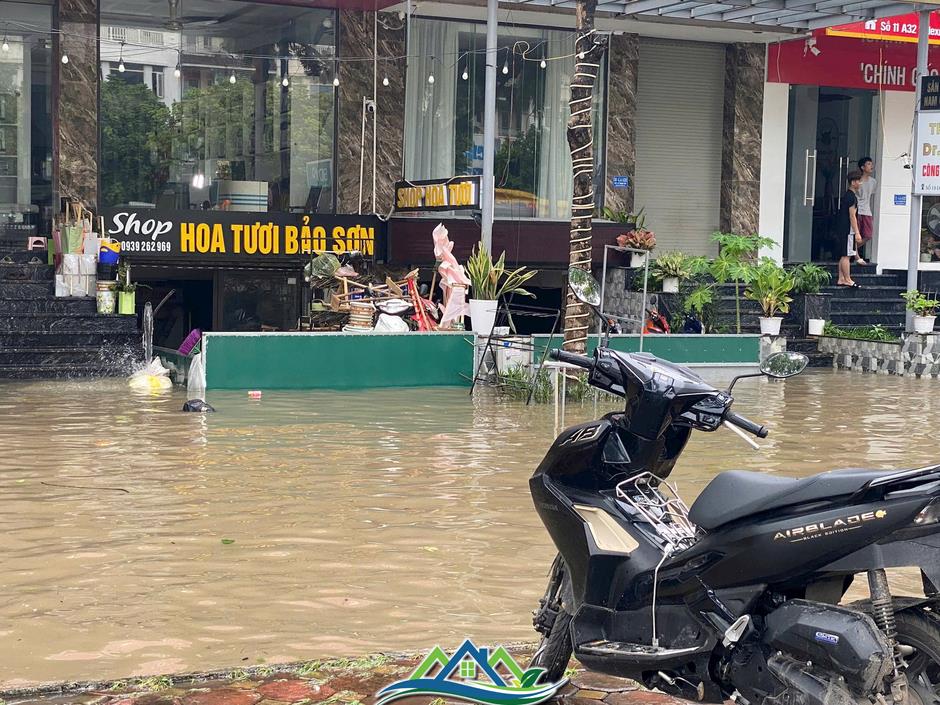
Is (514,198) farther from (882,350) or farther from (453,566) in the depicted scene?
(453,566)

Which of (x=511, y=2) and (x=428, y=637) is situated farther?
(x=511, y=2)

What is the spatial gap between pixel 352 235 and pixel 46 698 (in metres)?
14.1

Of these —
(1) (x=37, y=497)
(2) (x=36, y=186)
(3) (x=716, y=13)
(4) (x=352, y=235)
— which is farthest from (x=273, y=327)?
(1) (x=37, y=497)

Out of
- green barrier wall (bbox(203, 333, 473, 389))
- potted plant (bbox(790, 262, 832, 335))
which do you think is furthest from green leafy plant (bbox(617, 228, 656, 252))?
green barrier wall (bbox(203, 333, 473, 389))

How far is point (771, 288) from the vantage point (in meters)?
18.5

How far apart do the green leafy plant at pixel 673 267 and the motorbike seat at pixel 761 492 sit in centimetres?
1488

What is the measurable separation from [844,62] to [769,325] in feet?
21.2

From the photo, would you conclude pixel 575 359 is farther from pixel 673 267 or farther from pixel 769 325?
pixel 673 267

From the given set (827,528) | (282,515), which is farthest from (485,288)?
(827,528)

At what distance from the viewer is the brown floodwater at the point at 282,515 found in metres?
5.50

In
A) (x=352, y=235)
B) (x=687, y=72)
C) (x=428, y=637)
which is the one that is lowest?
(x=428, y=637)

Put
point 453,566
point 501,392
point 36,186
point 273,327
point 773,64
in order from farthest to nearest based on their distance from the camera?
point 773,64
point 273,327
point 36,186
point 501,392
point 453,566

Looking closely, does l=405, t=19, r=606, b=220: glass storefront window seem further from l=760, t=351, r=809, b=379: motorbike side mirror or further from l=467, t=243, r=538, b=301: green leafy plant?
l=760, t=351, r=809, b=379: motorbike side mirror

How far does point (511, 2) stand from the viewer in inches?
751
